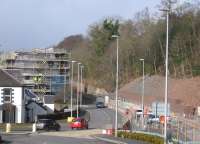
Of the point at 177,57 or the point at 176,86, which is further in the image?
the point at 177,57

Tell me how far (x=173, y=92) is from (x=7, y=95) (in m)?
32.0

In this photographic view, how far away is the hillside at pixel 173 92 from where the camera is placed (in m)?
103

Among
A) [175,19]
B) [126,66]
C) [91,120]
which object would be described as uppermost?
[175,19]

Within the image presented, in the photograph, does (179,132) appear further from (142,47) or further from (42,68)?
(42,68)

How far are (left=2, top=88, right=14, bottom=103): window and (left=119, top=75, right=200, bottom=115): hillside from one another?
2518 cm

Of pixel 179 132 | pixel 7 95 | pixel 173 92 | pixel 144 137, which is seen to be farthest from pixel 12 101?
pixel 179 132

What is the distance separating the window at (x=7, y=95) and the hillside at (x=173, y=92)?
25.2 m

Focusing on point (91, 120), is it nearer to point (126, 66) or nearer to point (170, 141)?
point (126, 66)

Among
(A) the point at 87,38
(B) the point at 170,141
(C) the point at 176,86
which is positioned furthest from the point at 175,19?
(B) the point at 170,141

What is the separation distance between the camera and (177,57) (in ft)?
422

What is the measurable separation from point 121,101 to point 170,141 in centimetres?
8979

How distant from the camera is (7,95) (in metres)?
93.5

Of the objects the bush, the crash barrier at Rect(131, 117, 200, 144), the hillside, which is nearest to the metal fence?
the crash barrier at Rect(131, 117, 200, 144)

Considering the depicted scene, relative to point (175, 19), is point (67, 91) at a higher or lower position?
lower
